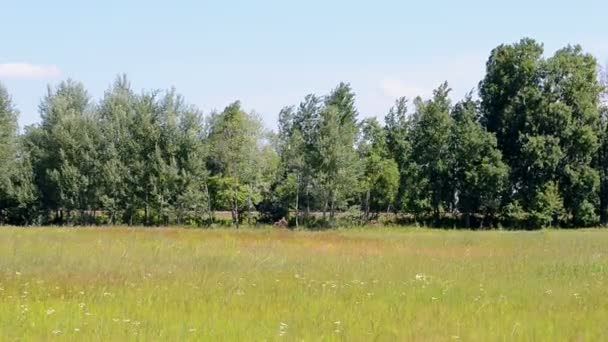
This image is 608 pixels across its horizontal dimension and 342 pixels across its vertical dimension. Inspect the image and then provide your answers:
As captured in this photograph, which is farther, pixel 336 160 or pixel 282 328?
pixel 336 160

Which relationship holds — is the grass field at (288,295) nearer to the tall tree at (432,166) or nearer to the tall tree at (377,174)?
the tall tree at (377,174)

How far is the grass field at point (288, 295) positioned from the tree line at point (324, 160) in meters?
32.8

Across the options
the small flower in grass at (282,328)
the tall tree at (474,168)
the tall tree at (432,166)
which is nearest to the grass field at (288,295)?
the small flower in grass at (282,328)

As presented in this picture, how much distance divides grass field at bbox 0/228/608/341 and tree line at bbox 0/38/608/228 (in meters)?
32.8

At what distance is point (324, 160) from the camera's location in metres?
53.0

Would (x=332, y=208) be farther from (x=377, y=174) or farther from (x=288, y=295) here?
(x=288, y=295)

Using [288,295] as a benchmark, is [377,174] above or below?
above

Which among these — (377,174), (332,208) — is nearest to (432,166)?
(377,174)

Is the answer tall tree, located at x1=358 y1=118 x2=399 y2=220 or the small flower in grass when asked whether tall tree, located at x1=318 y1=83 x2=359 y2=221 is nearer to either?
tall tree, located at x1=358 y1=118 x2=399 y2=220

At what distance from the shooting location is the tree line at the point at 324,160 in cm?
5434

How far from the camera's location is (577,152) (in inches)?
2253

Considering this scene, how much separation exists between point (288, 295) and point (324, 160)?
41.2 m

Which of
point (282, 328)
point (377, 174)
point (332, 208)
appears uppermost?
point (377, 174)

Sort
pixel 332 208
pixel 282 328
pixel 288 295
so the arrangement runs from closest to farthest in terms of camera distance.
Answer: pixel 282 328 → pixel 288 295 → pixel 332 208
